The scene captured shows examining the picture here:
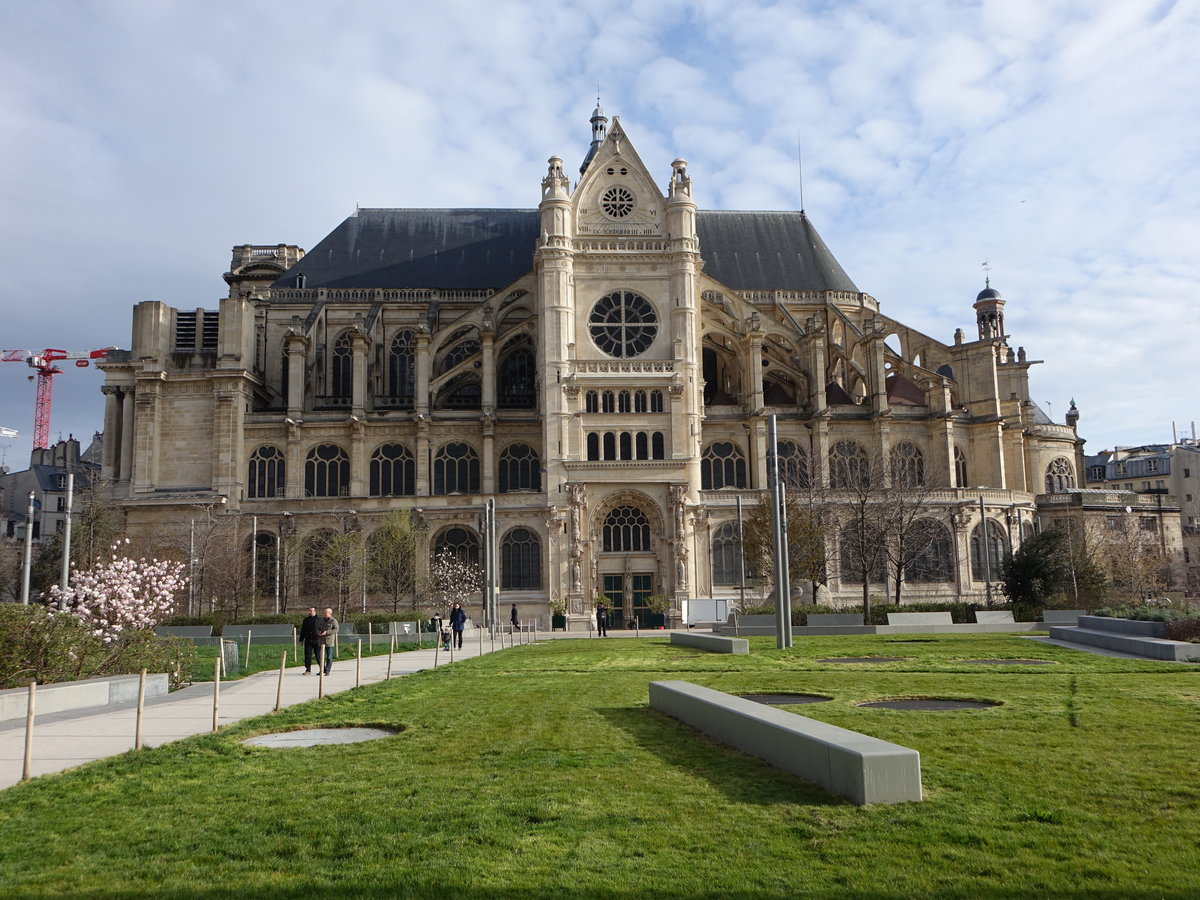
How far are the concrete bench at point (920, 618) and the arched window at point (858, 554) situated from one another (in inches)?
115

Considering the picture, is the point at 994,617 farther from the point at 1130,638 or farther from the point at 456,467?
the point at 456,467

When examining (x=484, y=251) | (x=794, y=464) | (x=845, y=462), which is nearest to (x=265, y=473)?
(x=484, y=251)

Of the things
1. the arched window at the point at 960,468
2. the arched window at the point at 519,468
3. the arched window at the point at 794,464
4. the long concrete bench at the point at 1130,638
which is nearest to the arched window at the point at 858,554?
the arched window at the point at 794,464

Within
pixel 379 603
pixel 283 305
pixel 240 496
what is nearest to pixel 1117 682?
pixel 379 603

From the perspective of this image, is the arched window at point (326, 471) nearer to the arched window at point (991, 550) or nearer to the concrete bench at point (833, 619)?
the concrete bench at point (833, 619)

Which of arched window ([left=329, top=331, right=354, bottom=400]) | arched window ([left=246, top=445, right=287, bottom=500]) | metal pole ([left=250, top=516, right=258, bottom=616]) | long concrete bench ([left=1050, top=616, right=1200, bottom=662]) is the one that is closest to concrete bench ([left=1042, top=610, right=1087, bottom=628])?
long concrete bench ([left=1050, top=616, right=1200, bottom=662])

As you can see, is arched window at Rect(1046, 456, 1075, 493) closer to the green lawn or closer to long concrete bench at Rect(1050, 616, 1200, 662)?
long concrete bench at Rect(1050, 616, 1200, 662)

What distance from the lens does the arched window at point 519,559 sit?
51344 millimetres

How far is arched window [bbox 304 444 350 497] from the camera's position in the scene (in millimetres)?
53812

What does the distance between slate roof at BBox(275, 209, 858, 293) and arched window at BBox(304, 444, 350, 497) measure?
1441 cm

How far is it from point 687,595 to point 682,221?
20.1 meters

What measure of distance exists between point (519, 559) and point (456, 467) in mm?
6522

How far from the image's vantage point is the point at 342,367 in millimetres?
61688

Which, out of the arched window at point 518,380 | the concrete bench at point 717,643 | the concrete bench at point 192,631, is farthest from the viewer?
the arched window at point 518,380
